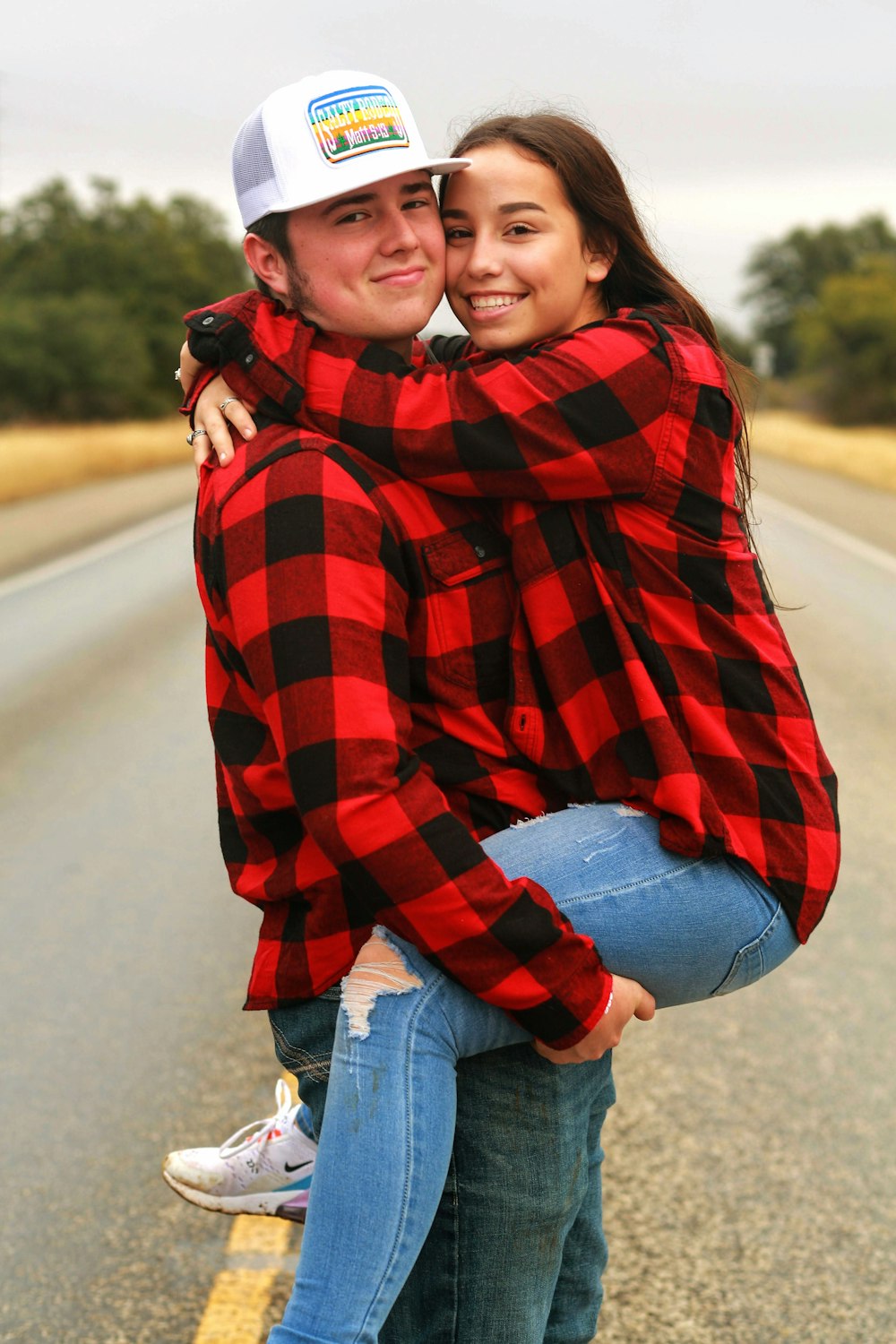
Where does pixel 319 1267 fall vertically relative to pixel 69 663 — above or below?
above

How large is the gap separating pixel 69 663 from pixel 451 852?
791 centimetres

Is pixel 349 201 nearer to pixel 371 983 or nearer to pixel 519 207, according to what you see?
pixel 519 207

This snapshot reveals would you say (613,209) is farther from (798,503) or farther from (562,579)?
(798,503)

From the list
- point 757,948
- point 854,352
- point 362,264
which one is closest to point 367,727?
point 757,948

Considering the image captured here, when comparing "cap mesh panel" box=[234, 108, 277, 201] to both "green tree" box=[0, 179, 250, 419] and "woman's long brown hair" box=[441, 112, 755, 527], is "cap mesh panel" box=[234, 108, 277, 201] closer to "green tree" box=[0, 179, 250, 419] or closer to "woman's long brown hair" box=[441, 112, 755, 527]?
"woman's long brown hair" box=[441, 112, 755, 527]

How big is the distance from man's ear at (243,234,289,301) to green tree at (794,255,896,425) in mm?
55898

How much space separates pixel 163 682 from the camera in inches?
352

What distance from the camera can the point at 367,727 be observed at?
75.0 inches

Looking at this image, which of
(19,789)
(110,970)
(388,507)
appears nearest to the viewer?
(388,507)

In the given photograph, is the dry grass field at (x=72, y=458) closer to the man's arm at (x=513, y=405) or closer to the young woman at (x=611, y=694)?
the man's arm at (x=513, y=405)

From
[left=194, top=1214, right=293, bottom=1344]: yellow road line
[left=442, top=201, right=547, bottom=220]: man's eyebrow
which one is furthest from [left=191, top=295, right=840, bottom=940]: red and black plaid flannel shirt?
[left=194, top=1214, right=293, bottom=1344]: yellow road line

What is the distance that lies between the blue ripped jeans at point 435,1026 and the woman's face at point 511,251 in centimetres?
88

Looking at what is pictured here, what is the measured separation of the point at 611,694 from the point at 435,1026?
54cm

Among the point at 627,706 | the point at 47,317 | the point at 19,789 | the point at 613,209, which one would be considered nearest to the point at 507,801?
the point at 627,706
